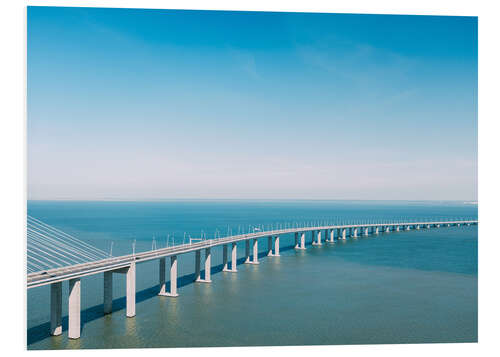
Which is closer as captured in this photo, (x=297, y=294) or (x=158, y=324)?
(x=158, y=324)

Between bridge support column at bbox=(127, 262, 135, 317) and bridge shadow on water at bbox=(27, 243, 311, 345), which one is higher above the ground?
bridge support column at bbox=(127, 262, 135, 317)

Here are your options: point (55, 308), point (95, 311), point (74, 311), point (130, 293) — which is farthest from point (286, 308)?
point (55, 308)

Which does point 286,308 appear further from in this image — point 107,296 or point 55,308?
point 55,308

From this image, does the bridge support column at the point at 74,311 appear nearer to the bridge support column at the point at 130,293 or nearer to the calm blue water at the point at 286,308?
the calm blue water at the point at 286,308

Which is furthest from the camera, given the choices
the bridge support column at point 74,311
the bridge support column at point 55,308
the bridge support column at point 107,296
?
the bridge support column at point 107,296

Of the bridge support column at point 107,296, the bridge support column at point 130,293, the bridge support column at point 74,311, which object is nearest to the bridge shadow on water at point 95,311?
the bridge support column at point 107,296

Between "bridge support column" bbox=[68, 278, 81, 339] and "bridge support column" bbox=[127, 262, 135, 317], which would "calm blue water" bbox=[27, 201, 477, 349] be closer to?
"bridge support column" bbox=[68, 278, 81, 339]

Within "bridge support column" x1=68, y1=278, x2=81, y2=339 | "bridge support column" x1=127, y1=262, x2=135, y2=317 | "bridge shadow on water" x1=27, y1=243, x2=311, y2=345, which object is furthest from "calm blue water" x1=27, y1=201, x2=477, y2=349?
"bridge support column" x1=127, y1=262, x2=135, y2=317

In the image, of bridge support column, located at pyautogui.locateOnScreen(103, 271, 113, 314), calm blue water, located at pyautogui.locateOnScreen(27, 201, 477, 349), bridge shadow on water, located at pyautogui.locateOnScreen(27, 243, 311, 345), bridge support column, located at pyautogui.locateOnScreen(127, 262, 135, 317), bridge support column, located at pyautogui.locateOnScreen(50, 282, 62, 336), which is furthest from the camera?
bridge support column, located at pyautogui.locateOnScreen(103, 271, 113, 314)

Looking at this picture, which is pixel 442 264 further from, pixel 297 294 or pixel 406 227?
pixel 406 227
